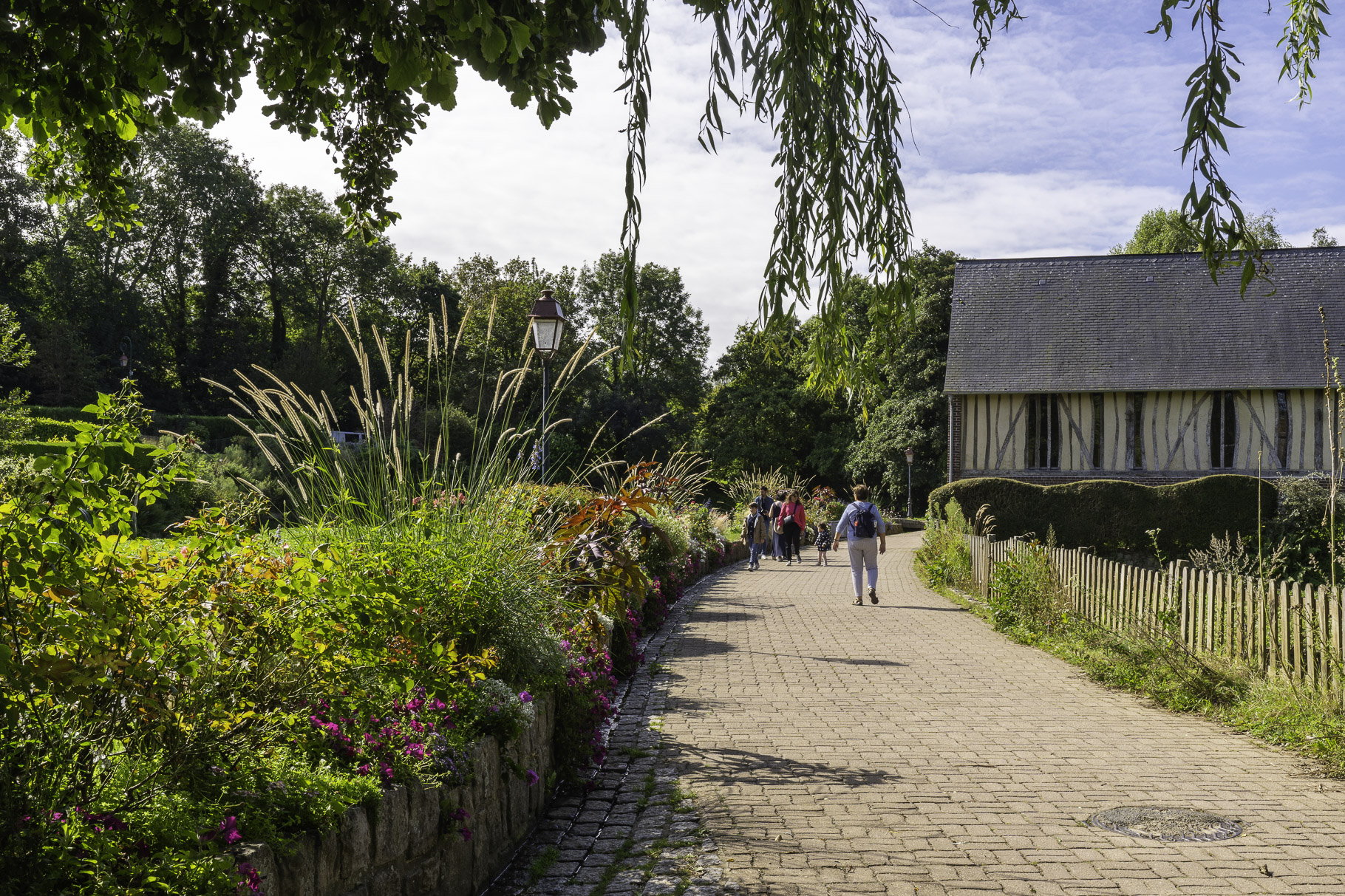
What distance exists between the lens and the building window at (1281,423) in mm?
24812

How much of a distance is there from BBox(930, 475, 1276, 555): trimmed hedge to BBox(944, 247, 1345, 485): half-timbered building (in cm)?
486

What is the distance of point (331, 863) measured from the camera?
8.80ft

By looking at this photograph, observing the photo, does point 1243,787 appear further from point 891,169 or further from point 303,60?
point 303,60

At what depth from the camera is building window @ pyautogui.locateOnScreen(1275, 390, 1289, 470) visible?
81.4ft

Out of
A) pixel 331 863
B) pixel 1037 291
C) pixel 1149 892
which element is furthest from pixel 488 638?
pixel 1037 291

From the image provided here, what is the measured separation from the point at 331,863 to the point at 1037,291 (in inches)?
1138

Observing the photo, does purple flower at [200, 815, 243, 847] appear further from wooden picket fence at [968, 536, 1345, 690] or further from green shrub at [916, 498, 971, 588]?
green shrub at [916, 498, 971, 588]

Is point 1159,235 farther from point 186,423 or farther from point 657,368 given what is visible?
point 186,423

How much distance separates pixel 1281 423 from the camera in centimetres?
2491

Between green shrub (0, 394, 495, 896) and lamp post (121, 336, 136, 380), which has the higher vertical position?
lamp post (121, 336, 136, 380)

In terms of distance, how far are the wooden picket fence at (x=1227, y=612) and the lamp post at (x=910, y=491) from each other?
27093mm

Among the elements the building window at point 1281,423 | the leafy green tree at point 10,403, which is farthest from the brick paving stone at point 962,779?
the building window at point 1281,423

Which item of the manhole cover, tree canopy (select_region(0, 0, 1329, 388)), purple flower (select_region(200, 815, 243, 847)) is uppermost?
tree canopy (select_region(0, 0, 1329, 388))

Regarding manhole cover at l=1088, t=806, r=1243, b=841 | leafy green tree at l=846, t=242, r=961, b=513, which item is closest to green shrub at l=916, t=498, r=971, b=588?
manhole cover at l=1088, t=806, r=1243, b=841
